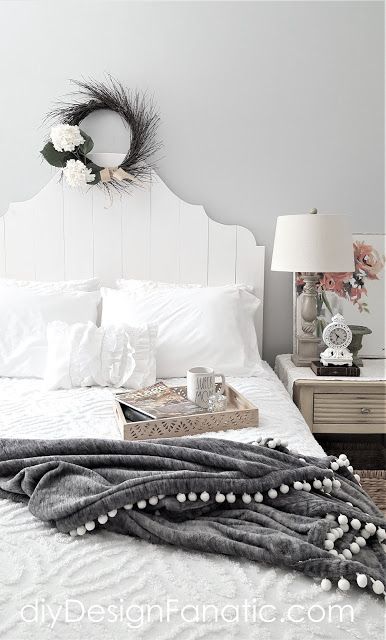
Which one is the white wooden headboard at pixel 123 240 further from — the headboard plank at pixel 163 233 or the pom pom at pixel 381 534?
the pom pom at pixel 381 534

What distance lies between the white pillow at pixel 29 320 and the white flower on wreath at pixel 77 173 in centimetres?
52

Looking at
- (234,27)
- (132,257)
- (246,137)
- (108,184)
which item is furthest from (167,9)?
(132,257)

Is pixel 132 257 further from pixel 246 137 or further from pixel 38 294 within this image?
pixel 246 137

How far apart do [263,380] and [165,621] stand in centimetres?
151

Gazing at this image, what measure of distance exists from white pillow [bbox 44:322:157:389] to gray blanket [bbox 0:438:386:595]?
2.68ft

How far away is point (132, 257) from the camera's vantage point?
9.29ft

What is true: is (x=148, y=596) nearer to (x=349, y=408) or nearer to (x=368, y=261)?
(x=349, y=408)

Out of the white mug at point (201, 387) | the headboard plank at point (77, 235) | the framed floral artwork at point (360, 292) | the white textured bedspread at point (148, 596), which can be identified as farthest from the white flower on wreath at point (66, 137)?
the white textured bedspread at point (148, 596)

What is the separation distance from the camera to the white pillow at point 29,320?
244 cm

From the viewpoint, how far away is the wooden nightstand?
242 centimetres

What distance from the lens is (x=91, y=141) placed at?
8.87 ft

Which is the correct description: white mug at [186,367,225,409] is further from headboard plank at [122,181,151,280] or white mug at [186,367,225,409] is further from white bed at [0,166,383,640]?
headboard plank at [122,181,151,280]

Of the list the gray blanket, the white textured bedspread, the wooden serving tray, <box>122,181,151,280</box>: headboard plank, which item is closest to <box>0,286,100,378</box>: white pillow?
<box>122,181,151,280</box>: headboard plank

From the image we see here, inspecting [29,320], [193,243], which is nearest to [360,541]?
[29,320]
